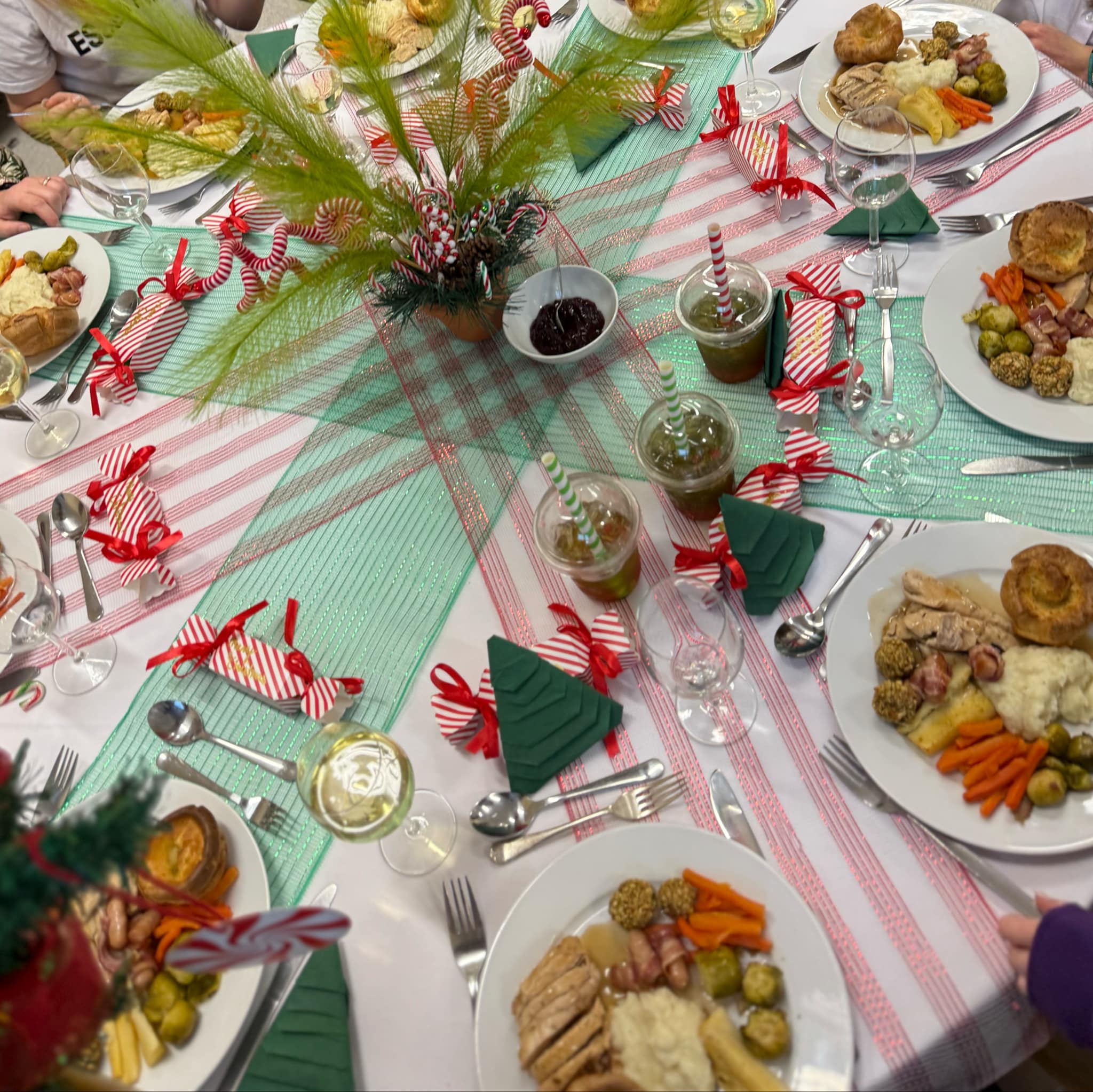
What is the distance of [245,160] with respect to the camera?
1.35m

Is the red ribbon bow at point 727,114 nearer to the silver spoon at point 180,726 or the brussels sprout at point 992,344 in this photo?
the brussels sprout at point 992,344

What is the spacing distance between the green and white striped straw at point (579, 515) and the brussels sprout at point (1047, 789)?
0.56m

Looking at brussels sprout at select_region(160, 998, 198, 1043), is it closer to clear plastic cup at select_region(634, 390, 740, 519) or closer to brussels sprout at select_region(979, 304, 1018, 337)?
clear plastic cup at select_region(634, 390, 740, 519)

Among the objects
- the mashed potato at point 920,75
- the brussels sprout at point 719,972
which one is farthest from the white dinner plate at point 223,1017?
the mashed potato at point 920,75

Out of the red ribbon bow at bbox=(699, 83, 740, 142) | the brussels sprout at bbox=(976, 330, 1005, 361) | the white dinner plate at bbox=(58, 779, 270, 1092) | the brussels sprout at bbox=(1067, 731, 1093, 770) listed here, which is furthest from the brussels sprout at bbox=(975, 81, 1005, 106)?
the white dinner plate at bbox=(58, 779, 270, 1092)

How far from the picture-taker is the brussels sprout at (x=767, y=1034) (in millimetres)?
912

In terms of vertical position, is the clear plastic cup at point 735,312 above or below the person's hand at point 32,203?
below

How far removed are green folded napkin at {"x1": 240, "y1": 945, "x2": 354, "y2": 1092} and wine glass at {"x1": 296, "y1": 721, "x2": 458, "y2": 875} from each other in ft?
0.50

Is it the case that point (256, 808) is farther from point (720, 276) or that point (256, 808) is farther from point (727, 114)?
point (727, 114)

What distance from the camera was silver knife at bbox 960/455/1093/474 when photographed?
48.5 inches

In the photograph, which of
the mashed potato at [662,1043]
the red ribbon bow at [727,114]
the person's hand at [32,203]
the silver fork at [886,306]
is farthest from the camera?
→ the person's hand at [32,203]

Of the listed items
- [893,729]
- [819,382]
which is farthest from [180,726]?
[819,382]

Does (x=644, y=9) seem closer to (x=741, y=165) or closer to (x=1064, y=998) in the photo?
(x=741, y=165)

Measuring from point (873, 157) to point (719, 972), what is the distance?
117 cm
